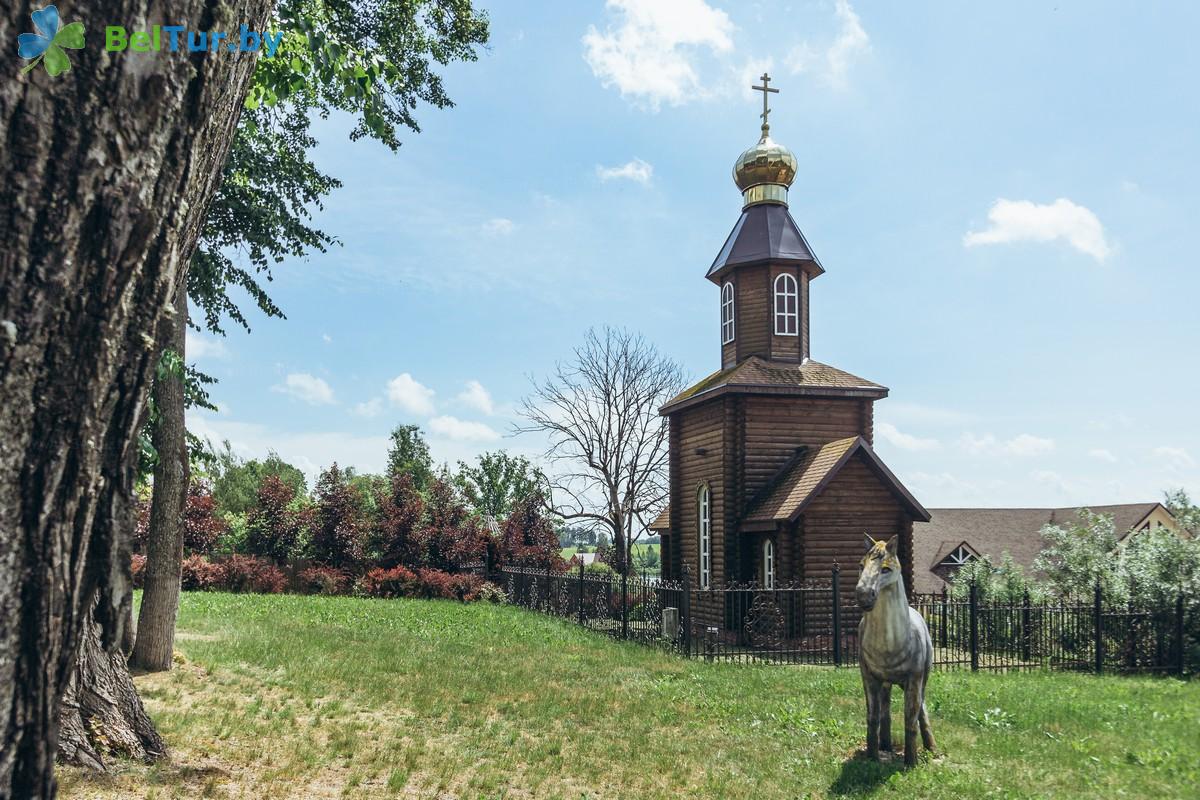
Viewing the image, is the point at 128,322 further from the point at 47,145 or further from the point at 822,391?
the point at 822,391

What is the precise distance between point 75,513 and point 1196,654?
19.2m

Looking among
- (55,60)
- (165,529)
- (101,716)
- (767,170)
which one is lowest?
(101,716)

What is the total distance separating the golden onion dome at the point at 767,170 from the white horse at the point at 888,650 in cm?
1728

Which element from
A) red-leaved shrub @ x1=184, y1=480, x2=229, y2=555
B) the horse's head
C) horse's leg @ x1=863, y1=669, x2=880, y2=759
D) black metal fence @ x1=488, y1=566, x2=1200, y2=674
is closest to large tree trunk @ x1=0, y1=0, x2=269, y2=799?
the horse's head

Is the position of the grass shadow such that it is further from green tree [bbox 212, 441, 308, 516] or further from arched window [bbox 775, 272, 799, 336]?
green tree [bbox 212, 441, 308, 516]

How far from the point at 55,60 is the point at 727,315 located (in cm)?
2303

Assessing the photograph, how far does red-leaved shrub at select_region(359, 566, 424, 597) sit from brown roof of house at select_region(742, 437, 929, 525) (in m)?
12.3

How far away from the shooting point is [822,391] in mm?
21078

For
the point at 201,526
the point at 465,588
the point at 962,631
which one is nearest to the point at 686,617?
the point at 962,631

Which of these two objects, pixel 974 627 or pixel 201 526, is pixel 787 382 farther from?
pixel 201 526

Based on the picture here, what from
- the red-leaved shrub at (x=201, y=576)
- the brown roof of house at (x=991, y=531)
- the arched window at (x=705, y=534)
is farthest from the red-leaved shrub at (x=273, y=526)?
the brown roof of house at (x=991, y=531)

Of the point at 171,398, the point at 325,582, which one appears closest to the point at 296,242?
the point at 171,398

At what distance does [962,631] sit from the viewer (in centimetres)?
1659

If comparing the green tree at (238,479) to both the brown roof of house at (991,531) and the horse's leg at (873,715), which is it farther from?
the horse's leg at (873,715)
